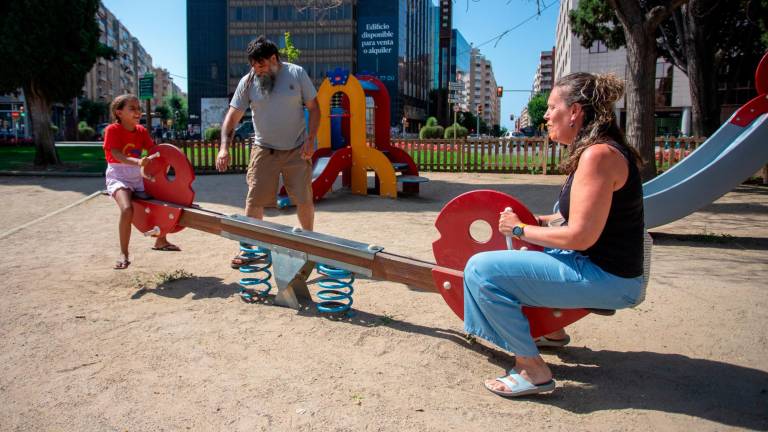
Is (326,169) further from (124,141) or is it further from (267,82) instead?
(124,141)

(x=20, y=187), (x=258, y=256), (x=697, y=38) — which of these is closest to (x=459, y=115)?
(x=697, y=38)

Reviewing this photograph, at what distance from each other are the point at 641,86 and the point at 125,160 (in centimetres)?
815

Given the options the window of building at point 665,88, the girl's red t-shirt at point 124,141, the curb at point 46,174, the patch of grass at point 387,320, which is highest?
the window of building at point 665,88

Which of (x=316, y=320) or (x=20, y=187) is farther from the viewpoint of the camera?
(x=20, y=187)

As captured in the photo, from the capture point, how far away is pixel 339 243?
356cm

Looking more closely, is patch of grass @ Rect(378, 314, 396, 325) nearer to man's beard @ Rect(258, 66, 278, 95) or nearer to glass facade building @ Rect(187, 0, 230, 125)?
man's beard @ Rect(258, 66, 278, 95)

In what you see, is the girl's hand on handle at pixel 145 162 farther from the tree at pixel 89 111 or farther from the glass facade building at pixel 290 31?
the tree at pixel 89 111

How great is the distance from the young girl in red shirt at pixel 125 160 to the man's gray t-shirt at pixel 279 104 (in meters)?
0.88

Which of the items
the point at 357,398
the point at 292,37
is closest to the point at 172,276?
the point at 357,398

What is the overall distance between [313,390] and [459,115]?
355 ft

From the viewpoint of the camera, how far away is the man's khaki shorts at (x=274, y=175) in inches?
196

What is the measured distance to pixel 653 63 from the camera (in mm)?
9555

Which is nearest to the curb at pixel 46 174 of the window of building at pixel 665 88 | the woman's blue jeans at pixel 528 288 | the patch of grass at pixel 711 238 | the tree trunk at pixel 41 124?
the tree trunk at pixel 41 124

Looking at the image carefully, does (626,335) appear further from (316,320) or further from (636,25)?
(636,25)
